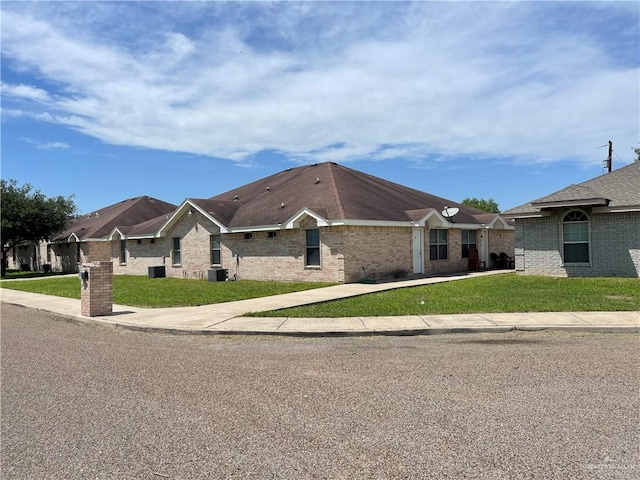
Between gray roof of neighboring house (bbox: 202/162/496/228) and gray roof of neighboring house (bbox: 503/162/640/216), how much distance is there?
5142 millimetres

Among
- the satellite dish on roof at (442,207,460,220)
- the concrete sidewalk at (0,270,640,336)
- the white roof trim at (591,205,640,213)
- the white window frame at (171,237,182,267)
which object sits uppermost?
the satellite dish on roof at (442,207,460,220)

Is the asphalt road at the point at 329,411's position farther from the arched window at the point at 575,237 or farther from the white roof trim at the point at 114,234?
the white roof trim at the point at 114,234

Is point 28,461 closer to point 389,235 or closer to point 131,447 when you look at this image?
point 131,447

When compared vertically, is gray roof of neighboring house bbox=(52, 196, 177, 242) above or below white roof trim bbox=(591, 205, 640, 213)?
above

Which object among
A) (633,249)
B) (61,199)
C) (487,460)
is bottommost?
(487,460)

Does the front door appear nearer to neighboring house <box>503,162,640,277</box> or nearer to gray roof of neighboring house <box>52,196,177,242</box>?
neighboring house <box>503,162,640,277</box>

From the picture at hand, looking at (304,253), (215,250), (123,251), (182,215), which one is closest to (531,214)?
(304,253)

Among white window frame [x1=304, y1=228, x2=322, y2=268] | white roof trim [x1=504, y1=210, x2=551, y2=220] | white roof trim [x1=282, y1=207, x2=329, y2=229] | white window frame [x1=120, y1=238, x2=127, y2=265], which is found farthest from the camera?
white window frame [x1=120, y1=238, x2=127, y2=265]

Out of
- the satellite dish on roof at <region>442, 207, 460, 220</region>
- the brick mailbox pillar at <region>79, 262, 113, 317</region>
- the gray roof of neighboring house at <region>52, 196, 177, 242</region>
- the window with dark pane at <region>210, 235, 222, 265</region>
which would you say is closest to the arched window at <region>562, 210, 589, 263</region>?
the satellite dish on roof at <region>442, 207, 460, 220</region>

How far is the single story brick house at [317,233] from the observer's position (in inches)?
805

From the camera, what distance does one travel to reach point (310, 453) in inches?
163

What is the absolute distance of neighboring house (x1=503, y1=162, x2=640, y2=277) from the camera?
17906mm

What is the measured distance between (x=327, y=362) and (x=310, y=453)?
10.8 feet

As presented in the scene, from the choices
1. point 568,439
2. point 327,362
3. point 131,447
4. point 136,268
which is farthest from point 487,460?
point 136,268
